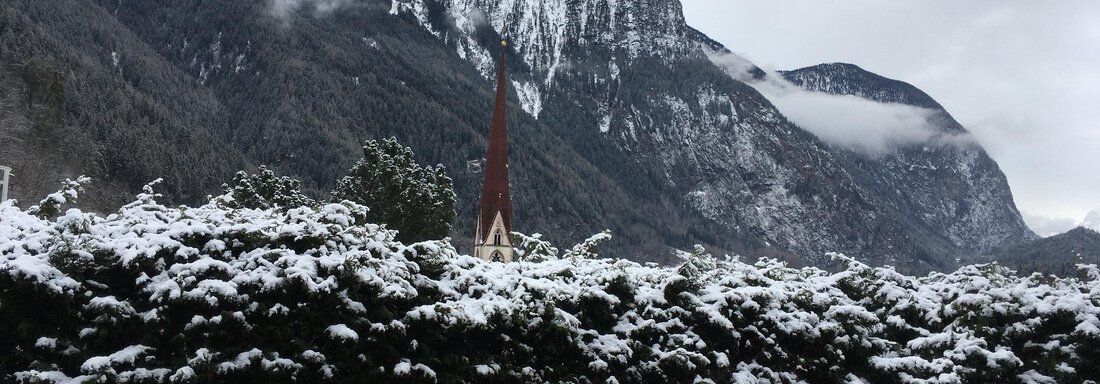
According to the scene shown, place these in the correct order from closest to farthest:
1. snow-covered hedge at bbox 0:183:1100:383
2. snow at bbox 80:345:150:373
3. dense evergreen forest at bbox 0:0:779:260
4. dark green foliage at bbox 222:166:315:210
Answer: snow at bbox 80:345:150:373 → snow-covered hedge at bbox 0:183:1100:383 → dark green foliage at bbox 222:166:315:210 → dense evergreen forest at bbox 0:0:779:260

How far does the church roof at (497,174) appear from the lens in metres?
39.7

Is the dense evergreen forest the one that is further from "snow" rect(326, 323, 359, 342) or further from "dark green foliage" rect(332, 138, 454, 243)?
"snow" rect(326, 323, 359, 342)

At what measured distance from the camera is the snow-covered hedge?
798 cm

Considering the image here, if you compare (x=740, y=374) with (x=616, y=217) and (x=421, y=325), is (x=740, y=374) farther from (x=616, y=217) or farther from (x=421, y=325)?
(x=616, y=217)

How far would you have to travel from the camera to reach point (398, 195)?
33469 mm

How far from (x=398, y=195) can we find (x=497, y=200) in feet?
25.9

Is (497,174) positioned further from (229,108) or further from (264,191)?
(229,108)

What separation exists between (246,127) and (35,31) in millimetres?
40482

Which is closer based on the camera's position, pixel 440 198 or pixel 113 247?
pixel 113 247

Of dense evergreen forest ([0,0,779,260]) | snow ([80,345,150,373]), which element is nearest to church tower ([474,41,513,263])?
snow ([80,345,150,373])

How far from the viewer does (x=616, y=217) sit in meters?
194

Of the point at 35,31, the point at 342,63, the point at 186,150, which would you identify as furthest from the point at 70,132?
the point at 342,63

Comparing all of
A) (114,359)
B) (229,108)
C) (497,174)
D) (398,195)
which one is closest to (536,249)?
(114,359)

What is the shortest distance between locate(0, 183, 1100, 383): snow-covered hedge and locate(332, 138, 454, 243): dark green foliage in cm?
2220
